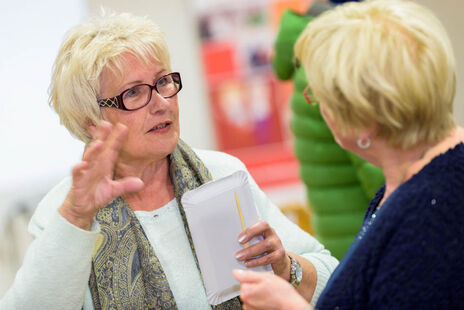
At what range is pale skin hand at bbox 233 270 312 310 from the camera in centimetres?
124

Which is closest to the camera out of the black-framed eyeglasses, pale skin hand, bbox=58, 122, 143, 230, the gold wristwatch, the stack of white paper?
pale skin hand, bbox=58, 122, 143, 230

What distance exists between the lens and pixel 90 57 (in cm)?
169

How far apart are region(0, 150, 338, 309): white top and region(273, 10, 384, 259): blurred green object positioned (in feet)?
2.48

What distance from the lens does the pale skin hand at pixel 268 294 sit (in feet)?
4.08

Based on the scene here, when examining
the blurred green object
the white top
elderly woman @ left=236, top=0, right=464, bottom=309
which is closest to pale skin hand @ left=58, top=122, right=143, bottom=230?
the white top

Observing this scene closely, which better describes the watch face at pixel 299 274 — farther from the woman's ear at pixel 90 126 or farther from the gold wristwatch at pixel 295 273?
the woman's ear at pixel 90 126

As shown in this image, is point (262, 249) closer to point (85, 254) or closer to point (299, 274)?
point (299, 274)

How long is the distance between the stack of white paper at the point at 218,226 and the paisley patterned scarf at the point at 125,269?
0.58 feet

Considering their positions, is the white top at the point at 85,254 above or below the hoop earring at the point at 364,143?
below

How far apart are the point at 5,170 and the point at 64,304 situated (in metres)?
3.94

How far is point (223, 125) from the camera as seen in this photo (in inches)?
224

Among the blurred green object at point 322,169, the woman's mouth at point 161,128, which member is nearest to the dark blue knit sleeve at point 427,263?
the woman's mouth at point 161,128

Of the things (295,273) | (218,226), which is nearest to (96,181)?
(218,226)

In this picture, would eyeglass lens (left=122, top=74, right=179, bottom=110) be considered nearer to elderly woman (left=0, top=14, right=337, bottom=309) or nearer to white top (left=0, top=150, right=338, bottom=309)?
elderly woman (left=0, top=14, right=337, bottom=309)
